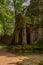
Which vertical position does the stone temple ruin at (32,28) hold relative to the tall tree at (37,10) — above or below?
below

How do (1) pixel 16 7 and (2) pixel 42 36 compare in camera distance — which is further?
(1) pixel 16 7

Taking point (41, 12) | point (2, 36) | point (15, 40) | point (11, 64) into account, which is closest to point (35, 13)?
point (41, 12)

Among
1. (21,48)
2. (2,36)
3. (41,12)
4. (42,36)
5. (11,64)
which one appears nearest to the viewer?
(11,64)

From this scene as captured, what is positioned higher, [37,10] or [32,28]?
[37,10]

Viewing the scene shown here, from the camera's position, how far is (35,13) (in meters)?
24.0

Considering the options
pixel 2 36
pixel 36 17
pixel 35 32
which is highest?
pixel 36 17

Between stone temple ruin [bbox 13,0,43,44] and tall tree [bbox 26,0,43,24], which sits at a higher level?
tall tree [bbox 26,0,43,24]

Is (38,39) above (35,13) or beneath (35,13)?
beneath

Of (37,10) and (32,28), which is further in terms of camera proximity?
(37,10)

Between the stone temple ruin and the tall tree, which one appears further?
the tall tree

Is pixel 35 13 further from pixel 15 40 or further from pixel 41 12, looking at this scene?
pixel 15 40

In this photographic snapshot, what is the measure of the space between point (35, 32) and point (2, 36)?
19.3 meters

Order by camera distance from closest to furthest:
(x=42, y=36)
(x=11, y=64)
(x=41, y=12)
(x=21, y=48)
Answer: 1. (x=11, y=64)
2. (x=21, y=48)
3. (x=42, y=36)
4. (x=41, y=12)

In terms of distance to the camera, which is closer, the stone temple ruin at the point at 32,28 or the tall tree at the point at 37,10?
the stone temple ruin at the point at 32,28
